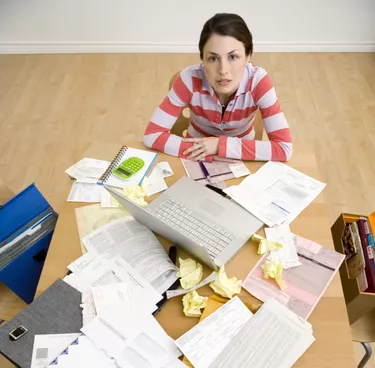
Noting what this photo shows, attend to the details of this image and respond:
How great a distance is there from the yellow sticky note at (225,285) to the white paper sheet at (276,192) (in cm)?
24

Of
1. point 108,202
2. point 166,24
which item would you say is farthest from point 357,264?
point 166,24

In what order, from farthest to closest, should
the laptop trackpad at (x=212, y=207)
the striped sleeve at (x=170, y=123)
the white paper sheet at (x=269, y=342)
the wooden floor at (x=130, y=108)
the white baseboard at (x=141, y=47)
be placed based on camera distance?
the white baseboard at (x=141, y=47), the wooden floor at (x=130, y=108), the striped sleeve at (x=170, y=123), the laptop trackpad at (x=212, y=207), the white paper sheet at (x=269, y=342)

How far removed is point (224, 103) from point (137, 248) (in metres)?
0.74

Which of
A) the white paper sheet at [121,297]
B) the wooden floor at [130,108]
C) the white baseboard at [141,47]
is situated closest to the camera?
the white paper sheet at [121,297]

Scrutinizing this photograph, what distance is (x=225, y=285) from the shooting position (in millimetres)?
987

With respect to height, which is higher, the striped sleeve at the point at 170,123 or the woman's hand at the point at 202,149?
the striped sleeve at the point at 170,123

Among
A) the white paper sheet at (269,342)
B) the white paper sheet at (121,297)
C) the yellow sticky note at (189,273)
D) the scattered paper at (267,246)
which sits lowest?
the white paper sheet at (269,342)

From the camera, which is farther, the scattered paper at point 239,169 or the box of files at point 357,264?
the scattered paper at point 239,169

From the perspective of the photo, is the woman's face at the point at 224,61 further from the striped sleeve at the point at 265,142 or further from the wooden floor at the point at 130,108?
the wooden floor at the point at 130,108

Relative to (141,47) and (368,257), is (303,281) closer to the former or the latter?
(368,257)

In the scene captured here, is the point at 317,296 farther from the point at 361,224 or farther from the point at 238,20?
the point at 238,20

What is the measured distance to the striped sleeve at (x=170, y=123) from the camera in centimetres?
142

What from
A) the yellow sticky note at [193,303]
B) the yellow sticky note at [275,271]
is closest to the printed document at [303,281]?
the yellow sticky note at [275,271]

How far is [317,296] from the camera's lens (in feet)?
3.19
